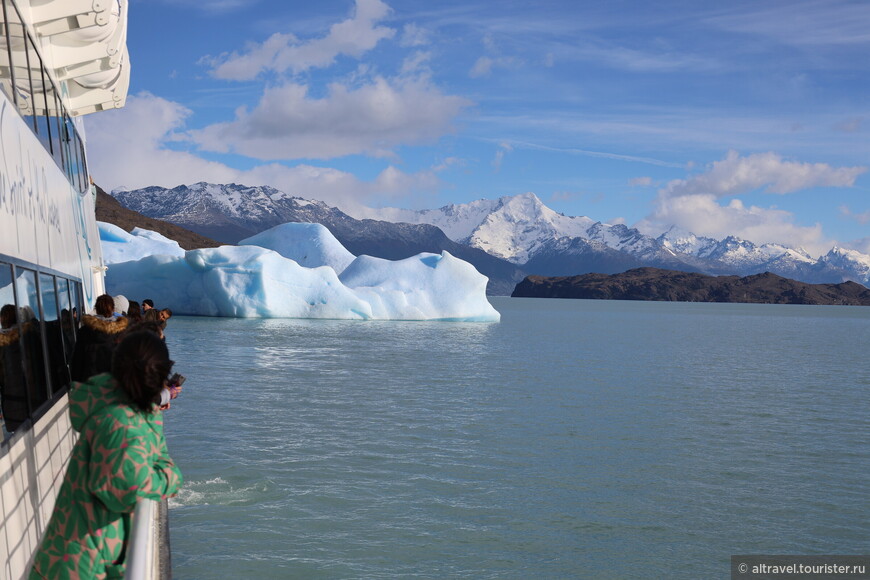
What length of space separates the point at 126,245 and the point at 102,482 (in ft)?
171

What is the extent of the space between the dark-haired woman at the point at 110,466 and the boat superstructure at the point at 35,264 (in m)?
1.08

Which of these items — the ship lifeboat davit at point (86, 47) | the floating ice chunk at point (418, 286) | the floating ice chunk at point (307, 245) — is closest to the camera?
the ship lifeboat davit at point (86, 47)

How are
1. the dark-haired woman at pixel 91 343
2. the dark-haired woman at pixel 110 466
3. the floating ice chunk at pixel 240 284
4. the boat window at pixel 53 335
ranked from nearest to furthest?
the dark-haired woman at pixel 110 466, the boat window at pixel 53 335, the dark-haired woman at pixel 91 343, the floating ice chunk at pixel 240 284

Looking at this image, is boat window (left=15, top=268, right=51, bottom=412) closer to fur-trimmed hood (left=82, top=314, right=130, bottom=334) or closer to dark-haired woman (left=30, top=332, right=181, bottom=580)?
fur-trimmed hood (left=82, top=314, right=130, bottom=334)

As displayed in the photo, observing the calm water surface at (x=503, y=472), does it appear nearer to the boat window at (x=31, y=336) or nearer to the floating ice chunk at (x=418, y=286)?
the boat window at (x=31, y=336)

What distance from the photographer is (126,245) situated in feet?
168

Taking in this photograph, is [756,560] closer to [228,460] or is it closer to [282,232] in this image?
[228,460]

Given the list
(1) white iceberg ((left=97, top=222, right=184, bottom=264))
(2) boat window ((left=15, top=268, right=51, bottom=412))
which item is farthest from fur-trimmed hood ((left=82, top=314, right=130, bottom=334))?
(1) white iceberg ((left=97, top=222, right=184, bottom=264))

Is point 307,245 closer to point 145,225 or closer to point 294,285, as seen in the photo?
point 294,285

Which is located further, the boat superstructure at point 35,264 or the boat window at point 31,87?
the boat window at point 31,87

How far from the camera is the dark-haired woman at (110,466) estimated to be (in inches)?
106

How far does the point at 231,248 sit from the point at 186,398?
95.2 feet

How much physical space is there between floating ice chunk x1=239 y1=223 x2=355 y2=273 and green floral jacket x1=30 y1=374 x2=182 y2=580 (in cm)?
5278

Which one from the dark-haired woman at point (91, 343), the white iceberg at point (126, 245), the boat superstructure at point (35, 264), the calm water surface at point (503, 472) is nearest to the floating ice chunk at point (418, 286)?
the white iceberg at point (126, 245)
